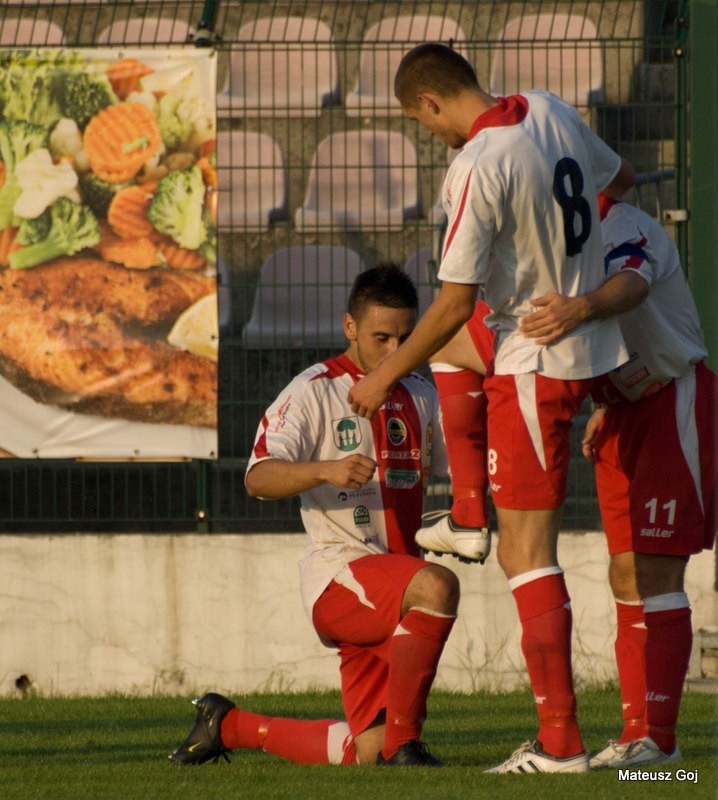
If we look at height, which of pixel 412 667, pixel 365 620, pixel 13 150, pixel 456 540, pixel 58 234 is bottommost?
pixel 412 667

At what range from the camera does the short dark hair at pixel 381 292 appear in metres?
5.55

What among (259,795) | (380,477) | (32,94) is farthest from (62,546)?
(259,795)

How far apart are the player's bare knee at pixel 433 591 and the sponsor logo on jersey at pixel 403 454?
0.65m

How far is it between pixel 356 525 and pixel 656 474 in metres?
1.08

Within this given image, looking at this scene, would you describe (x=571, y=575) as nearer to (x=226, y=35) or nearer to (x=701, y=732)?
(x=701, y=732)

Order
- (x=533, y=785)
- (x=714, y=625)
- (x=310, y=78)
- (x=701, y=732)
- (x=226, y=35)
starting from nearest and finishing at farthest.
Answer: (x=533, y=785) → (x=701, y=732) → (x=714, y=625) → (x=310, y=78) → (x=226, y=35)

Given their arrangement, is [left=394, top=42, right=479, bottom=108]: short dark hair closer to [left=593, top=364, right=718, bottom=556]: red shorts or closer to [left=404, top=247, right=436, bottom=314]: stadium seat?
[left=593, top=364, right=718, bottom=556]: red shorts

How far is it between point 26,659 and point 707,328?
4113 millimetres

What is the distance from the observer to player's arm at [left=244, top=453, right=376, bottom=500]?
494cm

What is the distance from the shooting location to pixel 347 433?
18.4 ft

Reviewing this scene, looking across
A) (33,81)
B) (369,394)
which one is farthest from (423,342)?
(33,81)

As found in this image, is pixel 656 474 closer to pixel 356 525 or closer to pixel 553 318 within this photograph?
pixel 553 318

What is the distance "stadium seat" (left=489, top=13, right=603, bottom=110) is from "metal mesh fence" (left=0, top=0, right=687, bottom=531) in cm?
1

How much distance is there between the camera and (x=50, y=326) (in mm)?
8711
